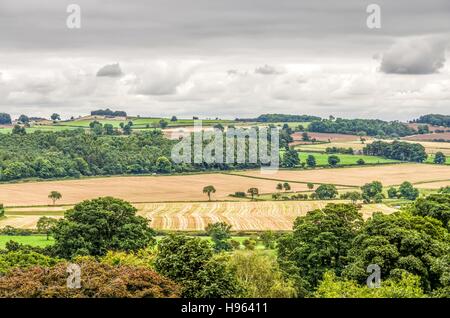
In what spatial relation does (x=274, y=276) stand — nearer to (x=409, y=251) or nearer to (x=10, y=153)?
(x=409, y=251)

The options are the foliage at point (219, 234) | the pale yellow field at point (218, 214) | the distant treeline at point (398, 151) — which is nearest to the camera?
the foliage at point (219, 234)

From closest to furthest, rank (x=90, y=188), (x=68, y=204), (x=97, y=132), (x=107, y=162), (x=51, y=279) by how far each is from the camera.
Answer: (x=51, y=279) → (x=68, y=204) → (x=90, y=188) → (x=107, y=162) → (x=97, y=132)

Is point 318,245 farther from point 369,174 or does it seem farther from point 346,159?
point 346,159

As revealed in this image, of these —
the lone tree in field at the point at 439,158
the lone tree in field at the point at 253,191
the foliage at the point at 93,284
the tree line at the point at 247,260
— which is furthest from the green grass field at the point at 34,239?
the lone tree in field at the point at 439,158

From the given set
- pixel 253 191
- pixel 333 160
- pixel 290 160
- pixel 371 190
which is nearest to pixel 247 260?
pixel 253 191

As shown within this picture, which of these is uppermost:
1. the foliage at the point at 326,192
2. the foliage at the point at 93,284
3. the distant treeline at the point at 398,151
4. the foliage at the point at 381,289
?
the distant treeline at the point at 398,151

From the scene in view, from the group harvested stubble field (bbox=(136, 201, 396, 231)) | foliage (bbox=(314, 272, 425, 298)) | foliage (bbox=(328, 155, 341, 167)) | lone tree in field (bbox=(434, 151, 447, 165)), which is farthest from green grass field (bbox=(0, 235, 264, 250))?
lone tree in field (bbox=(434, 151, 447, 165))

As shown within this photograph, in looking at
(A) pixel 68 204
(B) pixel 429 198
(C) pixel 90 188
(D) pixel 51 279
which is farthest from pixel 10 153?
(D) pixel 51 279

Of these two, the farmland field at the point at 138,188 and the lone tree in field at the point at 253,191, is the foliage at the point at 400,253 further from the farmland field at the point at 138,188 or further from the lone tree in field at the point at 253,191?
the lone tree in field at the point at 253,191
